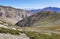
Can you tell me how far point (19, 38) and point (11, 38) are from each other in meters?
1.49

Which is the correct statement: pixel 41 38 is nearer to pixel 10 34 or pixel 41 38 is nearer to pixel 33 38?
pixel 33 38

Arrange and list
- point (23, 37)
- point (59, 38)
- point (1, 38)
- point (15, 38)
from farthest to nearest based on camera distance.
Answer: point (59, 38) → point (23, 37) → point (15, 38) → point (1, 38)

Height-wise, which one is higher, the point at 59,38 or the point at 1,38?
the point at 1,38

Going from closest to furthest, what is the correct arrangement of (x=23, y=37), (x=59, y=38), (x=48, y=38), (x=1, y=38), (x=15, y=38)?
(x=1, y=38) < (x=15, y=38) < (x=23, y=37) < (x=48, y=38) < (x=59, y=38)

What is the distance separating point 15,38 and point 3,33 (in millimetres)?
2279

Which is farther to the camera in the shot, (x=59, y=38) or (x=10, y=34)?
(x=59, y=38)

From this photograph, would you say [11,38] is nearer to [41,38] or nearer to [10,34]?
[10,34]

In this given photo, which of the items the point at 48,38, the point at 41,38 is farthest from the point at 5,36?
the point at 48,38

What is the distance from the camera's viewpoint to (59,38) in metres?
39.9

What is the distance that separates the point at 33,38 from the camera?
104ft

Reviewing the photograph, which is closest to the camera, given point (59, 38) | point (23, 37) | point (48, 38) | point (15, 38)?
point (15, 38)

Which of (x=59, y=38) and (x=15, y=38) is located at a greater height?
(x=15, y=38)

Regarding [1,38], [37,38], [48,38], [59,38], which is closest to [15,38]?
[1,38]

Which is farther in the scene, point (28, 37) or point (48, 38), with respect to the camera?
point (48, 38)
